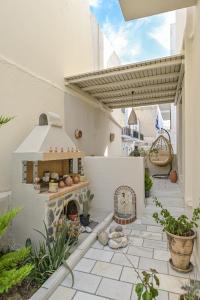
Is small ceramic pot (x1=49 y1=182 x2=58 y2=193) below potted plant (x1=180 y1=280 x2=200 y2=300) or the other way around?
the other way around

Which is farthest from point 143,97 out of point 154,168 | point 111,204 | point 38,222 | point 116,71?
point 38,222

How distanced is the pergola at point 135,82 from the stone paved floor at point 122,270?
3489mm

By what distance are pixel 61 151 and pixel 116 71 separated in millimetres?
2379

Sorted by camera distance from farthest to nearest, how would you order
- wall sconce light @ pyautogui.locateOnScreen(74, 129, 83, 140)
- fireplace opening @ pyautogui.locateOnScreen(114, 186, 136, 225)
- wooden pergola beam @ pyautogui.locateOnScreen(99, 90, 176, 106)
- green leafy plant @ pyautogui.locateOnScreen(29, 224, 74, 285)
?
wooden pergola beam @ pyautogui.locateOnScreen(99, 90, 176, 106) < wall sconce light @ pyautogui.locateOnScreen(74, 129, 83, 140) < fireplace opening @ pyautogui.locateOnScreen(114, 186, 136, 225) < green leafy plant @ pyautogui.locateOnScreen(29, 224, 74, 285)

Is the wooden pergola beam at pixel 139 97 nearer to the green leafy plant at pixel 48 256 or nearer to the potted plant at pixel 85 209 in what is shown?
the potted plant at pixel 85 209

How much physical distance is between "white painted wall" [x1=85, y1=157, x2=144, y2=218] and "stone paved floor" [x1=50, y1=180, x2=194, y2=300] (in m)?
1.00

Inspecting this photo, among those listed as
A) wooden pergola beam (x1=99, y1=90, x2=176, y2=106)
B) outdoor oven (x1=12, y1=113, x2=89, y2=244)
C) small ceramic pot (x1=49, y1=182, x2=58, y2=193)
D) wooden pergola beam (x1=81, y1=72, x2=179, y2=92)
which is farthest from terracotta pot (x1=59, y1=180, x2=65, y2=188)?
wooden pergola beam (x1=99, y1=90, x2=176, y2=106)

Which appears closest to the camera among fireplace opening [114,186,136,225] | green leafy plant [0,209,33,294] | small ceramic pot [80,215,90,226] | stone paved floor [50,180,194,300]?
green leafy plant [0,209,33,294]

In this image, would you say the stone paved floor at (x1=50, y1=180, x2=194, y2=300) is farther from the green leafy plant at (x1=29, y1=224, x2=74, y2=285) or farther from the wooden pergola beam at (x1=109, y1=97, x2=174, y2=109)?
the wooden pergola beam at (x1=109, y1=97, x2=174, y2=109)

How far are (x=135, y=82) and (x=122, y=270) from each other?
174 inches

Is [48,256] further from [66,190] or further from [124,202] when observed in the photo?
[124,202]

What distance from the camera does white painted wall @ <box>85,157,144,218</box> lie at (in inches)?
181

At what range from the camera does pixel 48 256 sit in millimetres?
2576

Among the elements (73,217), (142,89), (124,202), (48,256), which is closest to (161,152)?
(142,89)
